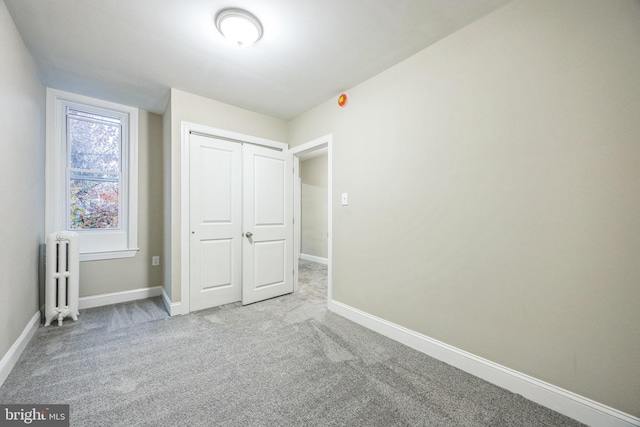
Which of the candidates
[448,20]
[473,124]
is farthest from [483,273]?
[448,20]

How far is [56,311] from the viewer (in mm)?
2455

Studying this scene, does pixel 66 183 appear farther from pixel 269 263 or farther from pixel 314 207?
pixel 314 207

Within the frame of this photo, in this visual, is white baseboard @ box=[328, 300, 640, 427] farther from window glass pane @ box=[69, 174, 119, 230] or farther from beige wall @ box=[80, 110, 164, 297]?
window glass pane @ box=[69, 174, 119, 230]

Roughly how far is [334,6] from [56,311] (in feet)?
12.3

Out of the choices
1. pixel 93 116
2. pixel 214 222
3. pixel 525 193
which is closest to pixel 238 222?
pixel 214 222

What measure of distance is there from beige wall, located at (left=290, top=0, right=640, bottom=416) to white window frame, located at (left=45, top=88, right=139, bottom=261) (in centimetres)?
320

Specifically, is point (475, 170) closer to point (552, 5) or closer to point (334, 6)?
point (552, 5)

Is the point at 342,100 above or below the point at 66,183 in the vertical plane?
above

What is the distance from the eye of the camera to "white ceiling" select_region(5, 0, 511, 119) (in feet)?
5.37

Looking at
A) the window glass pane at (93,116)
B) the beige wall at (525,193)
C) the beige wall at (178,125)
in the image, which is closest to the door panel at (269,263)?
the beige wall at (178,125)

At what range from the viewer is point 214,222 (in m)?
2.97

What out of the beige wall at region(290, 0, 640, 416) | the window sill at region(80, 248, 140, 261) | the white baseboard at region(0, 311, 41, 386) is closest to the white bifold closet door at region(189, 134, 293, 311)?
the window sill at region(80, 248, 140, 261)

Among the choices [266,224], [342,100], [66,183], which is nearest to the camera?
[342,100]

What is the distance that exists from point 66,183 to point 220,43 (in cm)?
257
